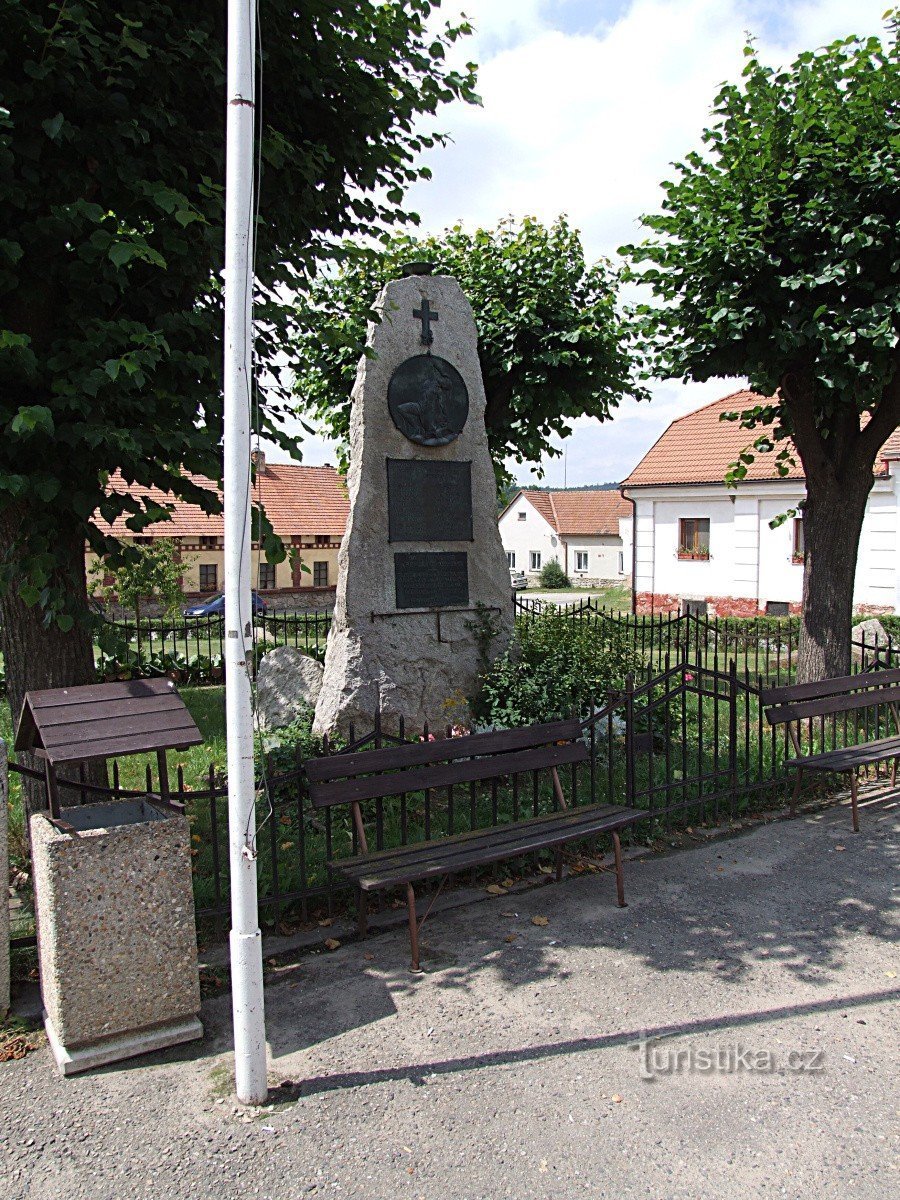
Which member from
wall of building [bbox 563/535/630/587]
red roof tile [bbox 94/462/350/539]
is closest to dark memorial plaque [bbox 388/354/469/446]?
red roof tile [bbox 94/462/350/539]

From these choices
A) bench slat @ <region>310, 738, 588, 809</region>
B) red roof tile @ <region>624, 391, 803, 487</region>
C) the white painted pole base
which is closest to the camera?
the white painted pole base

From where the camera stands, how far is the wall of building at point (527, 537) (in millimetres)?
53375

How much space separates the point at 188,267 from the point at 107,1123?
3.79m

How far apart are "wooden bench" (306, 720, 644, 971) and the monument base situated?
0.91 meters

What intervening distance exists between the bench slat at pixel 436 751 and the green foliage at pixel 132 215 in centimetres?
152

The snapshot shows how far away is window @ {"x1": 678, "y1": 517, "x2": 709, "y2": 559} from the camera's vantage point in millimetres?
24016

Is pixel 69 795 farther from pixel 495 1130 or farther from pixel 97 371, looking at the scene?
pixel 495 1130

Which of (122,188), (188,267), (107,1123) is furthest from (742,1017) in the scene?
(122,188)

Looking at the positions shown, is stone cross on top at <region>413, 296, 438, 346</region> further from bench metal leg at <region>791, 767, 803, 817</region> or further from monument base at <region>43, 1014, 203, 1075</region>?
monument base at <region>43, 1014, 203, 1075</region>

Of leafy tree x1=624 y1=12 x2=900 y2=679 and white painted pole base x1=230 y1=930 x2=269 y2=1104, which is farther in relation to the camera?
leafy tree x1=624 y1=12 x2=900 y2=679

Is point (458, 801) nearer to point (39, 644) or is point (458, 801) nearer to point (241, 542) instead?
point (39, 644)

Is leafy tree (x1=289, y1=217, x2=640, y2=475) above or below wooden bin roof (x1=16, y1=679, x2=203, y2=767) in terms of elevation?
above

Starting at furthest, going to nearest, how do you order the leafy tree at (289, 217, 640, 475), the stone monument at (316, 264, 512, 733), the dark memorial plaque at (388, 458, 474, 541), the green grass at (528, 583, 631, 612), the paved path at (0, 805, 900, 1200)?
the green grass at (528, 583, 631, 612)
the leafy tree at (289, 217, 640, 475)
the dark memorial plaque at (388, 458, 474, 541)
the stone monument at (316, 264, 512, 733)
the paved path at (0, 805, 900, 1200)

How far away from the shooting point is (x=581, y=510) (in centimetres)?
5328
